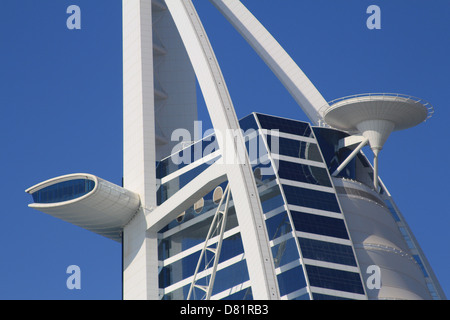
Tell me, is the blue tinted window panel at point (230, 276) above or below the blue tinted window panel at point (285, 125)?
below

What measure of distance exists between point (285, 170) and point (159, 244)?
12.7m

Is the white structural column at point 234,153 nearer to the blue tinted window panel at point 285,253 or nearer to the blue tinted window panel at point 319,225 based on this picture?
the blue tinted window panel at point 285,253

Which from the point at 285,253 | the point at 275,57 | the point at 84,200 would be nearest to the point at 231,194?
the point at 285,253

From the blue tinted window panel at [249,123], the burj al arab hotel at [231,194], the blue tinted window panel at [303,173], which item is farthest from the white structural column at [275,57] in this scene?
the blue tinted window panel at [249,123]

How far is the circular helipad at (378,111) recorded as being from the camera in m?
74.5

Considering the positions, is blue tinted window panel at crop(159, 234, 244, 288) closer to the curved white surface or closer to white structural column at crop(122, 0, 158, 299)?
white structural column at crop(122, 0, 158, 299)

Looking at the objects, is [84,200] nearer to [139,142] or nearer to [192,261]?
[139,142]

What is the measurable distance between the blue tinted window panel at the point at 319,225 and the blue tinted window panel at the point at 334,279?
130 inches

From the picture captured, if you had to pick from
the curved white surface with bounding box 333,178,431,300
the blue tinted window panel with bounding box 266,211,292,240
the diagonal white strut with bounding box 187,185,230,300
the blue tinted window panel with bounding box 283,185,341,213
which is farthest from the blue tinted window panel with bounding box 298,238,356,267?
the diagonal white strut with bounding box 187,185,230,300

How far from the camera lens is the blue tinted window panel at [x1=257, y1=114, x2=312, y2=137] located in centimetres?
7519

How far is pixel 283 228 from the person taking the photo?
69.7 m

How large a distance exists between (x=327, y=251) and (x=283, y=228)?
3845mm
